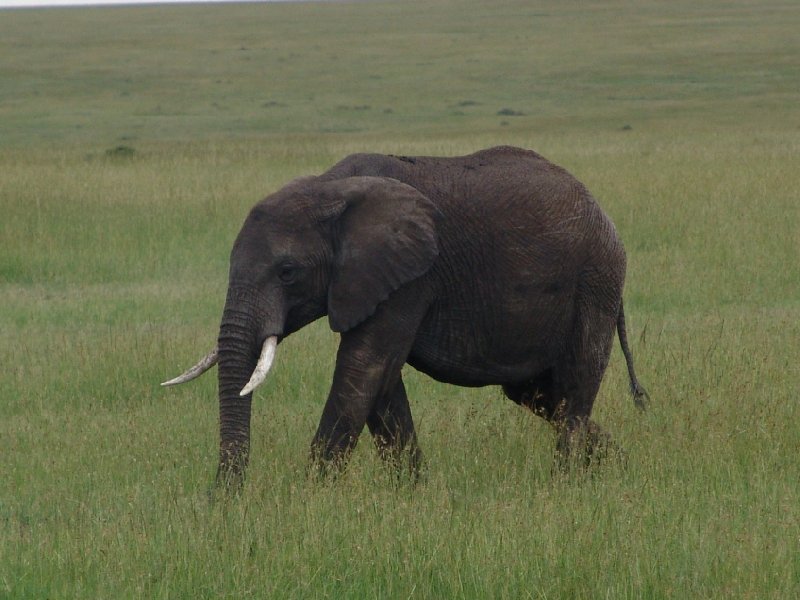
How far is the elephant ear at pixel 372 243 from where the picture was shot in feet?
20.6

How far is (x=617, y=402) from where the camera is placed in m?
8.40

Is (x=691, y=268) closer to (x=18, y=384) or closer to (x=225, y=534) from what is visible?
(x=18, y=384)

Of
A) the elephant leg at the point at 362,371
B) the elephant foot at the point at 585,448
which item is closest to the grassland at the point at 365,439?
the elephant foot at the point at 585,448

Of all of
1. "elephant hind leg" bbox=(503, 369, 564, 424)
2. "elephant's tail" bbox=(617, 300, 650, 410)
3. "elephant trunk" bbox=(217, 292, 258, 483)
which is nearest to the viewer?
"elephant trunk" bbox=(217, 292, 258, 483)

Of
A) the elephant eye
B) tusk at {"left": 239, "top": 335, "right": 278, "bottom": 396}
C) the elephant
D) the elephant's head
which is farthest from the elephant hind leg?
tusk at {"left": 239, "top": 335, "right": 278, "bottom": 396}

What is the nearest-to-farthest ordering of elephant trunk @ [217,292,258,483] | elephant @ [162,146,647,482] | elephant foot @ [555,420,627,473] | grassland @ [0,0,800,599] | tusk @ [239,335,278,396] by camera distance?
1. grassland @ [0,0,800,599]
2. tusk @ [239,335,278,396]
3. elephant trunk @ [217,292,258,483]
4. elephant @ [162,146,647,482]
5. elephant foot @ [555,420,627,473]

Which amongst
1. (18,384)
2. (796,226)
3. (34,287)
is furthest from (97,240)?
(796,226)

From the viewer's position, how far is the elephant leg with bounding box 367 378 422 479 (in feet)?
22.4

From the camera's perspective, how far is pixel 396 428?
22.6ft

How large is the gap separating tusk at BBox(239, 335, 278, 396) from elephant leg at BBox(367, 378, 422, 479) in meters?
0.87

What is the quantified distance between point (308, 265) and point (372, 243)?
315 mm

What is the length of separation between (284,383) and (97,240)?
6847 millimetres

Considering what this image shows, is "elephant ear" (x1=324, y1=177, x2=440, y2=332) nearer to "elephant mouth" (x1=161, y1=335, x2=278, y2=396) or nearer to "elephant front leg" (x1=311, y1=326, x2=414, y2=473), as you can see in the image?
"elephant front leg" (x1=311, y1=326, x2=414, y2=473)

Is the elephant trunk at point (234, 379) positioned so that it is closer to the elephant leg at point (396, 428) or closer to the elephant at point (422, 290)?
the elephant at point (422, 290)
